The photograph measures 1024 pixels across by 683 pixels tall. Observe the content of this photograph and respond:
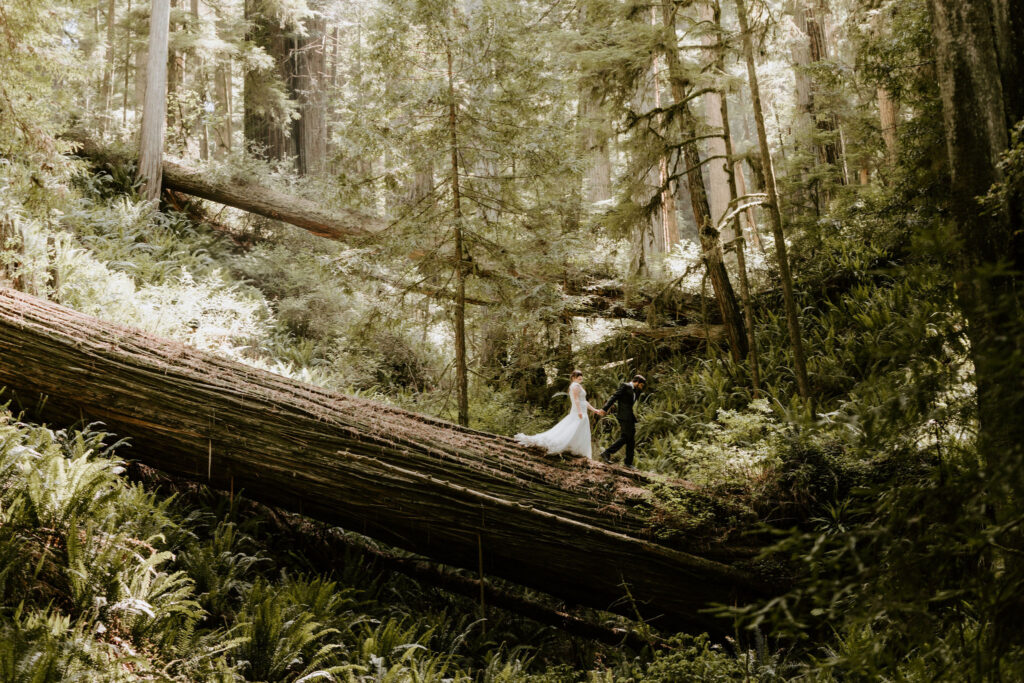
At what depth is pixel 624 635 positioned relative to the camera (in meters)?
6.09

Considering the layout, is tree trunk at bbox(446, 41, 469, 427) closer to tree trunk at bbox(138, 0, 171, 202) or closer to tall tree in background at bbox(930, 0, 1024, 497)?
tall tree in background at bbox(930, 0, 1024, 497)

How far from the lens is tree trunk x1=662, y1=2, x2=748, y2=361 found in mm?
9305

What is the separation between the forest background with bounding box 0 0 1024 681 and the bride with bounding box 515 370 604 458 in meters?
1.18

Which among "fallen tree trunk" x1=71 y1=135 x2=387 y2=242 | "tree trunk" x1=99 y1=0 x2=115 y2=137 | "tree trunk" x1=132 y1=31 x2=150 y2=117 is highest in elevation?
"tree trunk" x1=99 y1=0 x2=115 y2=137

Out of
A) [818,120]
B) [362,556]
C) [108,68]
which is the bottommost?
[362,556]

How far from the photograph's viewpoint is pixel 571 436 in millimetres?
7375

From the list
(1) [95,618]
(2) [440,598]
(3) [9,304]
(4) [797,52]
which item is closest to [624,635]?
(2) [440,598]

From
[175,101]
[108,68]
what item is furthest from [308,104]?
[108,68]

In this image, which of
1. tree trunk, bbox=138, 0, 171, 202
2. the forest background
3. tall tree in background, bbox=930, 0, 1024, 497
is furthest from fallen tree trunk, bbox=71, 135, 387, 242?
tall tree in background, bbox=930, 0, 1024, 497

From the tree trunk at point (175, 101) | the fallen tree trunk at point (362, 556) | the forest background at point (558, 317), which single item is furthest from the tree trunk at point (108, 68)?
the fallen tree trunk at point (362, 556)

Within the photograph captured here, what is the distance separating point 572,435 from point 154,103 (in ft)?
41.2

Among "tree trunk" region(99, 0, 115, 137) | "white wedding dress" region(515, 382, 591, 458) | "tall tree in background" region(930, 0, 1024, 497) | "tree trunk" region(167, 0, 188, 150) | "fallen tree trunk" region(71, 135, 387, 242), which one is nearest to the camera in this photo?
"tall tree in background" region(930, 0, 1024, 497)

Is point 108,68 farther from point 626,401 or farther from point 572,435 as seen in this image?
point 572,435

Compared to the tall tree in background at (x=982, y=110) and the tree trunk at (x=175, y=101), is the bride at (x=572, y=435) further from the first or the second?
the tree trunk at (x=175, y=101)
